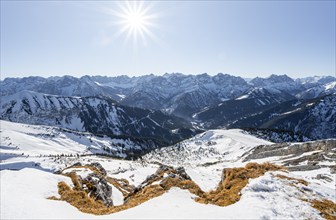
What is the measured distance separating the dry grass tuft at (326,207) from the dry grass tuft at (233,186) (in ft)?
18.9

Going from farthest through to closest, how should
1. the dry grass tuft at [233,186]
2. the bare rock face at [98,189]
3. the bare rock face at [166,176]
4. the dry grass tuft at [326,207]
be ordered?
1. the bare rock face at [98,189]
2. the bare rock face at [166,176]
3. the dry grass tuft at [233,186]
4. the dry grass tuft at [326,207]

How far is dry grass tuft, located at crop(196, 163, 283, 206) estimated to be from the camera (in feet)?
70.3

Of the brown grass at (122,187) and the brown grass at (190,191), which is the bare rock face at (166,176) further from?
the brown grass at (122,187)

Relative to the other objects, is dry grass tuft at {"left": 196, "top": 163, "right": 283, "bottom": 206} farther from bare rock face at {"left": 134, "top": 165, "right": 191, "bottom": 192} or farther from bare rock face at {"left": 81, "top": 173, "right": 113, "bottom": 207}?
bare rock face at {"left": 81, "top": 173, "right": 113, "bottom": 207}

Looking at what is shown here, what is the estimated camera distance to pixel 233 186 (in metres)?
25.1

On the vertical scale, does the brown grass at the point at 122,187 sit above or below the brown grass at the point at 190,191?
below

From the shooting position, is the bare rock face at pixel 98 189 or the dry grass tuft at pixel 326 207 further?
the bare rock face at pixel 98 189

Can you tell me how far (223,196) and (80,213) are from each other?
40.3 ft

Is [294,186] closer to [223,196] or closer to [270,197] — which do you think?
[270,197]

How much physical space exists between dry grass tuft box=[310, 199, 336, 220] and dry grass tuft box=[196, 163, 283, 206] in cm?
577

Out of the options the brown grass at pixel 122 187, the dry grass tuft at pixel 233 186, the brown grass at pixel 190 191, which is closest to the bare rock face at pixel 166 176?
the brown grass at pixel 190 191

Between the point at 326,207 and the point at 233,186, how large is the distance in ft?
25.5

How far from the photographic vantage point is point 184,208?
64.3ft

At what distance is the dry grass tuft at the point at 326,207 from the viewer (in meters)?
18.6
